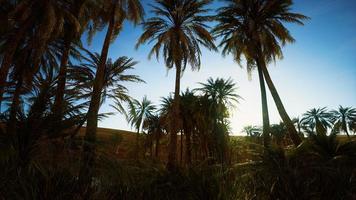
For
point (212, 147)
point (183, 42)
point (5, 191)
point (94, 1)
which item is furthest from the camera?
point (212, 147)

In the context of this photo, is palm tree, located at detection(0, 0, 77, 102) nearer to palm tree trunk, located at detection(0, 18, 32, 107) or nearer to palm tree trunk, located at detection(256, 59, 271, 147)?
palm tree trunk, located at detection(0, 18, 32, 107)

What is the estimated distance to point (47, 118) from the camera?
6230 millimetres

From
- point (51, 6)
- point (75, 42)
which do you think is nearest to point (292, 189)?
point (51, 6)

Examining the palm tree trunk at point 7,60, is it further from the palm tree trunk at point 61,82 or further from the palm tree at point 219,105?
the palm tree at point 219,105

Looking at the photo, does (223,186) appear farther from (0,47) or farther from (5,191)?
(0,47)

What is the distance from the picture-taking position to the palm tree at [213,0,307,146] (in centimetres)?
1869

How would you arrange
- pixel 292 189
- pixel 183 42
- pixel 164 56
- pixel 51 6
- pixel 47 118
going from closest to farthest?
1. pixel 47 118
2. pixel 292 189
3. pixel 51 6
4. pixel 183 42
5. pixel 164 56

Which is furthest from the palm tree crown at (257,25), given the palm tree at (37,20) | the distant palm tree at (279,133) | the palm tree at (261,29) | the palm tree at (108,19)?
the distant palm tree at (279,133)

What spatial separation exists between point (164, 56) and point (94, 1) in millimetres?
6773

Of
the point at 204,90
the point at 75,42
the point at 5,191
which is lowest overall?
the point at 5,191

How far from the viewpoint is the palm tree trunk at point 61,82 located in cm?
664

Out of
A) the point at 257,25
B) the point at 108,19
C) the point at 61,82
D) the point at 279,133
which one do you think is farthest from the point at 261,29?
the point at 279,133

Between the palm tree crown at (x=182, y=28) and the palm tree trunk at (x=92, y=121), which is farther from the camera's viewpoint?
the palm tree crown at (x=182, y=28)

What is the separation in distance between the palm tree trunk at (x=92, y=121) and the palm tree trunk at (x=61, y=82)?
2.91 feet
